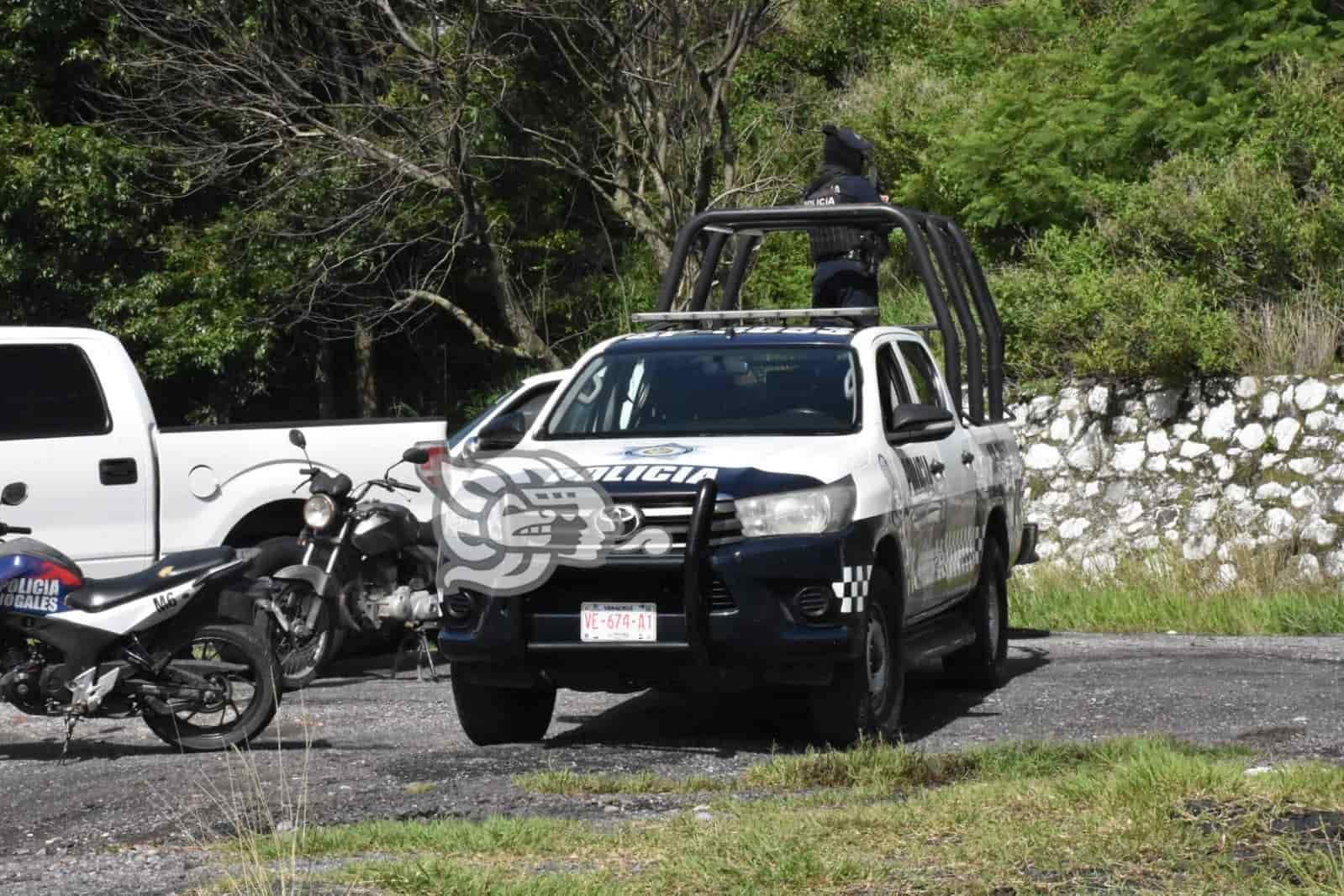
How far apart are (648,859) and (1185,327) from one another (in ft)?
41.7

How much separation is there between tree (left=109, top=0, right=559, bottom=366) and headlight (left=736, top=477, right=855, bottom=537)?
14809mm

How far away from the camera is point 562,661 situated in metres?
8.37

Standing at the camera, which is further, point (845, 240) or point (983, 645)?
point (845, 240)

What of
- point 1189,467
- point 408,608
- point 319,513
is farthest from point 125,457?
point 1189,467

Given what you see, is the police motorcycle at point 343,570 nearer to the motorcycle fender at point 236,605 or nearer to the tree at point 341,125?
the motorcycle fender at point 236,605

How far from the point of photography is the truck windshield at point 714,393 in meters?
9.38

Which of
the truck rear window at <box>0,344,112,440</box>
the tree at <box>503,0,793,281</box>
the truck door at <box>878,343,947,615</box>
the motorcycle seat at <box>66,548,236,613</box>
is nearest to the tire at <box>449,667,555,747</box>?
the motorcycle seat at <box>66,548,236,613</box>

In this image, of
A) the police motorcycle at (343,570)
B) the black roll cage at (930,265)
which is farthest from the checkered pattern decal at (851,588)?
the police motorcycle at (343,570)

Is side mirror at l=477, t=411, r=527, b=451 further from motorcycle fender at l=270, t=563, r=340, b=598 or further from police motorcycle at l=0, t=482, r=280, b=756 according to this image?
motorcycle fender at l=270, t=563, r=340, b=598

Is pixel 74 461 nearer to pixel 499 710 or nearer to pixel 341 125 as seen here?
pixel 499 710

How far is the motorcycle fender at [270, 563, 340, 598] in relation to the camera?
1096 centimetres

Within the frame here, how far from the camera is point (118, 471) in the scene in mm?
11281

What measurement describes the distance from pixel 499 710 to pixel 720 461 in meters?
1.56

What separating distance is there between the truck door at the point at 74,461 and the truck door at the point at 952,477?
172 inches
